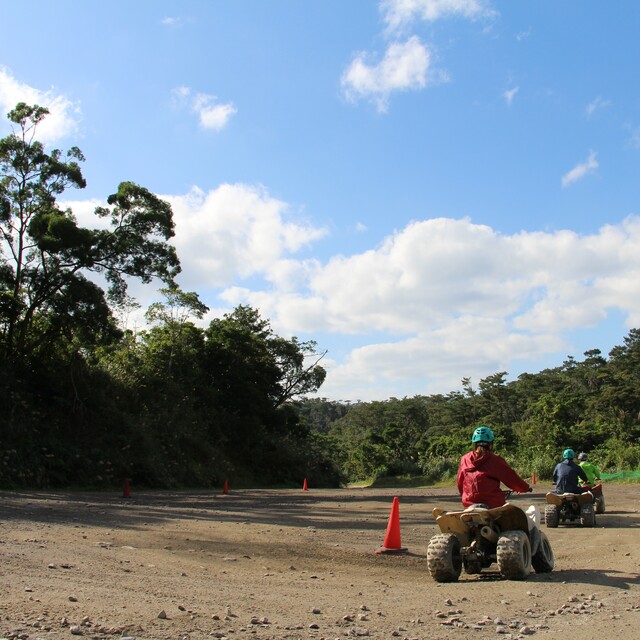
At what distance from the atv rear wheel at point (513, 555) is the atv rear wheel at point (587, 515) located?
6921mm

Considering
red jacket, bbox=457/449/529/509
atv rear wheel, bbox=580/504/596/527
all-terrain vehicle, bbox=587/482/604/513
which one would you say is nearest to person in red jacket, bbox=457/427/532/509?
red jacket, bbox=457/449/529/509

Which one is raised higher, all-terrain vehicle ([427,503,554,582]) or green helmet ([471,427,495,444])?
green helmet ([471,427,495,444])

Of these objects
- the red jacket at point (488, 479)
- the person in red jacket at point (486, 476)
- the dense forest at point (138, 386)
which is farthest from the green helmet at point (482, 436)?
the dense forest at point (138, 386)

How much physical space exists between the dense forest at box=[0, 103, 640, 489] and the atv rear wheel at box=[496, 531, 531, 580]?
19.9m

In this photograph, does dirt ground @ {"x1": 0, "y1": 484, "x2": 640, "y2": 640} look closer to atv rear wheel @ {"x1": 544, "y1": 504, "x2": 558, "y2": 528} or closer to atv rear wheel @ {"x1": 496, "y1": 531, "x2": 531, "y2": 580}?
atv rear wheel @ {"x1": 496, "y1": 531, "x2": 531, "y2": 580}

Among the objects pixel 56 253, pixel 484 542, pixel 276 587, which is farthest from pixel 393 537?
pixel 56 253

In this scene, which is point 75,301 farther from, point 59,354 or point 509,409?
point 509,409

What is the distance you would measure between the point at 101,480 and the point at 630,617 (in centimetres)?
2372

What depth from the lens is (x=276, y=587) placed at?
6.79 meters

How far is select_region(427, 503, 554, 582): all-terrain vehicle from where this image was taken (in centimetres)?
712

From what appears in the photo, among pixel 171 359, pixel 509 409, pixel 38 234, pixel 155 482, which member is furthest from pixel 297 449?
pixel 509 409

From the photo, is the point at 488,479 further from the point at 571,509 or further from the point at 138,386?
the point at 138,386

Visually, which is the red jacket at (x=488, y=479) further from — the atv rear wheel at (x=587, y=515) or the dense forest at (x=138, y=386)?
the dense forest at (x=138, y=386)

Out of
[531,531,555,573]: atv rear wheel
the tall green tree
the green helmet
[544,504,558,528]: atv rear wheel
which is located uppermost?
the tall green tree
